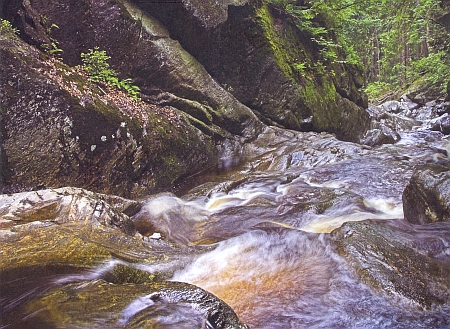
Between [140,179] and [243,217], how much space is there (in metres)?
2.51

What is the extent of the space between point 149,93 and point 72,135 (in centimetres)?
358

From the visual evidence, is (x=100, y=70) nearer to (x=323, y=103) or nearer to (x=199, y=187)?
(x=199, y=187)

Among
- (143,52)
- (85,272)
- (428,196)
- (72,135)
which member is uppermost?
(143,52)

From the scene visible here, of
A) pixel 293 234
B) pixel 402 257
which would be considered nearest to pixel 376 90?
pixel 293 234

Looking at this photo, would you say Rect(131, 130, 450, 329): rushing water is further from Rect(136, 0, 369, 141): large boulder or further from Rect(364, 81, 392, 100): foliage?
Rect(364, 81, 392, 100): foliage

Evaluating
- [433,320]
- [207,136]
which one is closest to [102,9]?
[207,136]

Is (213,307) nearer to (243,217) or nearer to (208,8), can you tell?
(243,217)

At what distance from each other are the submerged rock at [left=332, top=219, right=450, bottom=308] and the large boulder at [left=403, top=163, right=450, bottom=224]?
30 cm

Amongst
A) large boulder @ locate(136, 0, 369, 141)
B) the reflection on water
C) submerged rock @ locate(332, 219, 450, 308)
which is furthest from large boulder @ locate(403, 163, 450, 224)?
large boulder @ locate(136, 0, 369, 141)

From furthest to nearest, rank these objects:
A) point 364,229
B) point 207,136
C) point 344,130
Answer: point 344,130, point 207,136, point 364,229

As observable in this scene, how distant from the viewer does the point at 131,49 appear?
9164 millimetres

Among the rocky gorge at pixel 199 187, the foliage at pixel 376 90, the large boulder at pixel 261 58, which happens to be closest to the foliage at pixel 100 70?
the rocky gorge at pixel 199 187

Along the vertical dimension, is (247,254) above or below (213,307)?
below

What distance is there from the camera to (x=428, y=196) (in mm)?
4559
